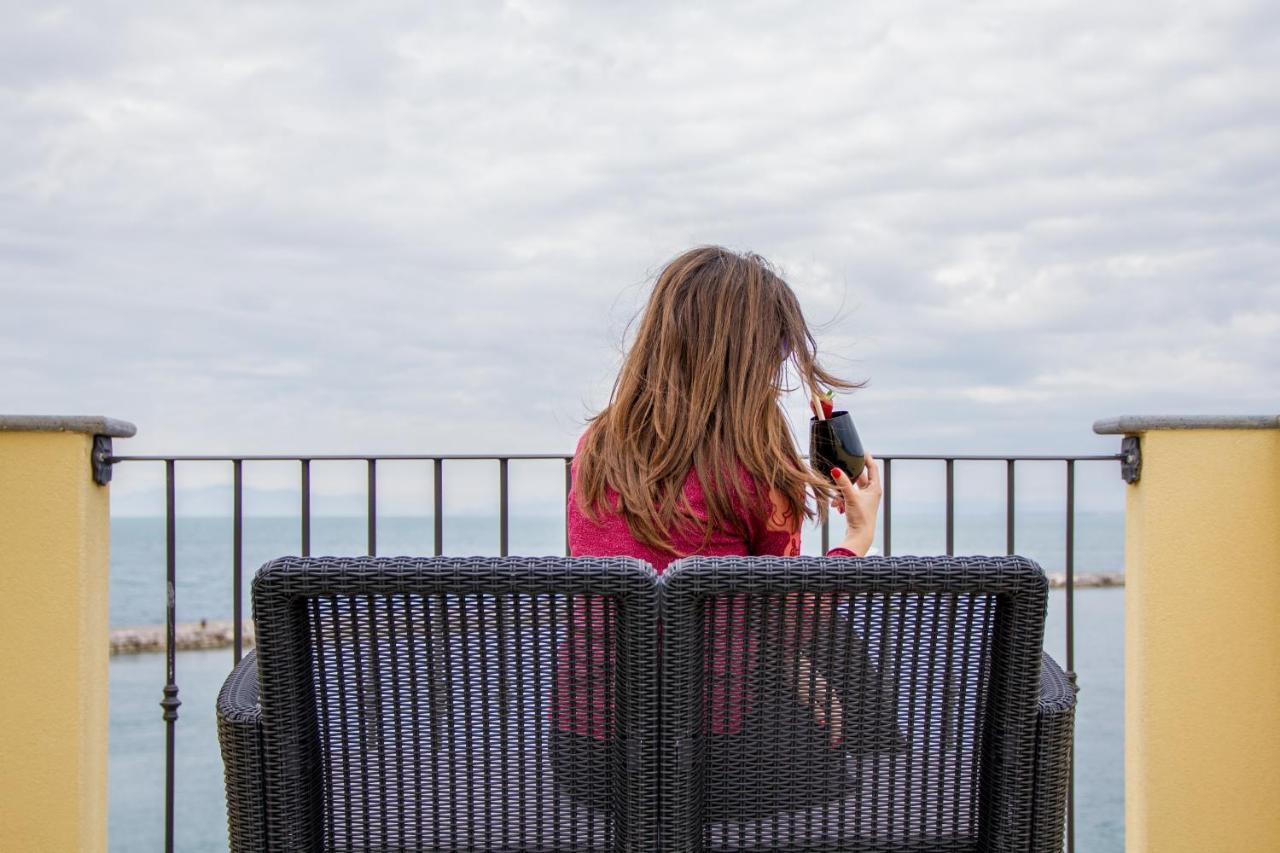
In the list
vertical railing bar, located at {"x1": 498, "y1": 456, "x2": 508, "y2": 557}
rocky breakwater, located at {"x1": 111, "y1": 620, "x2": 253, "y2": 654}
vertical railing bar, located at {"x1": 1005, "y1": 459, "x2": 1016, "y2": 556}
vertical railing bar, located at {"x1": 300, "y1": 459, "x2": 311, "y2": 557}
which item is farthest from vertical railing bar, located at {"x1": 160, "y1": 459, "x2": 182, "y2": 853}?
rocky breakwater, located at {"x1": 111, "y1": 620, "x2": 253, "y2": 654}

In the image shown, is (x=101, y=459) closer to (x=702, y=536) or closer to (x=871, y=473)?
(x=702, y=536)

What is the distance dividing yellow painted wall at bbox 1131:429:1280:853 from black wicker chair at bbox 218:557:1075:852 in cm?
155

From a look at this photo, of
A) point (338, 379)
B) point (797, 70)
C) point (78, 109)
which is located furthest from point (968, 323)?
point (78, 109)

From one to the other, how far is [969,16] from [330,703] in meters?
7.04

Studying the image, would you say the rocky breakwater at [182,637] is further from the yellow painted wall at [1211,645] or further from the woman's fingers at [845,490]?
the woman's fingers at [845,490]

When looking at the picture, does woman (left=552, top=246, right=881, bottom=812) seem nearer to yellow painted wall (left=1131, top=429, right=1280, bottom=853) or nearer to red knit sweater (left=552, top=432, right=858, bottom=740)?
red knit sweater (left=552, top=432, right=858, bottom=740)

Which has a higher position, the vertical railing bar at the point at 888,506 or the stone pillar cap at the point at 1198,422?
the stone pillar cap at the point at 1198,422

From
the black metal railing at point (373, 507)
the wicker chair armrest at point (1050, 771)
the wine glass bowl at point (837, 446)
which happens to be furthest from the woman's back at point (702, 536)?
the black metal railing at point (373, 507)

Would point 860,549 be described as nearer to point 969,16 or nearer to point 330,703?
point 330,703

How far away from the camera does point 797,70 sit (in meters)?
8.34

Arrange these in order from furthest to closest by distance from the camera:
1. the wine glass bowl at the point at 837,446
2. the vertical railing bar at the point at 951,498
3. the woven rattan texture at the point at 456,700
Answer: the vertical railing bar at the point at 951,498
the wine glass bowl at the point at 837,446
the woven rattan texture at the point at 456,700

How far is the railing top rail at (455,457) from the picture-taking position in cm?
262

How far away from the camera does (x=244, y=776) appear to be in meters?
1.28

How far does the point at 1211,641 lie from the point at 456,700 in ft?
7.52
